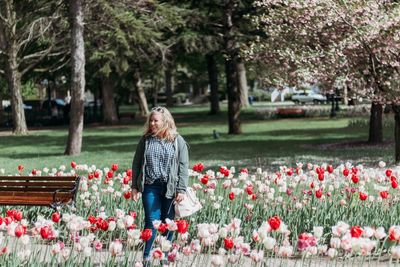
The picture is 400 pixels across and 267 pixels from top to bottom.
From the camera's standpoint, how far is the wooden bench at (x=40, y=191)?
9648mm

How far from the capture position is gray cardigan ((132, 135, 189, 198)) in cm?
760

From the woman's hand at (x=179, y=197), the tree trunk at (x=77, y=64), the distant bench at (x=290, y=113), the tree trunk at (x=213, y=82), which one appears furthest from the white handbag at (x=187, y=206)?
the tree trunk at (x=213, y=82)

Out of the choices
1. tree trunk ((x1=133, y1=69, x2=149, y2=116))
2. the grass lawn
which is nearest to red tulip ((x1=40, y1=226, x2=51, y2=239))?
the grass lawn

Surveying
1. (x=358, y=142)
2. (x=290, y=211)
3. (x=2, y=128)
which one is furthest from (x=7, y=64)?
(x=290, y=211)

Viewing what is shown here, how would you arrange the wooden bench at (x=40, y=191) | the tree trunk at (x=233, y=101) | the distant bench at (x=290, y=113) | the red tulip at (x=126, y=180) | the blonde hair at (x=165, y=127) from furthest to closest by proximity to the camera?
the distant bench at (x=290, y=113)
the tree trunk at (x=233, y=101)
the wooden bench at (x=40, y=191)
the red tulip at (x=126, y=180)
the blonde hair at (x=165, y=127)

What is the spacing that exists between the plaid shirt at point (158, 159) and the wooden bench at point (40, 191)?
2.33 meters

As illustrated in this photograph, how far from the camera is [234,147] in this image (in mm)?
25812

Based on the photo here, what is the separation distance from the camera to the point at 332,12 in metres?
17.0

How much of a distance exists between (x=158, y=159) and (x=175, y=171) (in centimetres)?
22

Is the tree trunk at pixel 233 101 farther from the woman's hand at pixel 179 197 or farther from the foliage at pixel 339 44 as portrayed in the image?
the woman's hand at pixel 179 197

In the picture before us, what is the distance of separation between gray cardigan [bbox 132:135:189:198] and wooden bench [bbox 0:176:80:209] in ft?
7.19

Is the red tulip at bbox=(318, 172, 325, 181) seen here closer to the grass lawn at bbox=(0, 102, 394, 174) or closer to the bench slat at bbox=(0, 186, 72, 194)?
the bench slat at bbox=(0, 186, 72, 194)

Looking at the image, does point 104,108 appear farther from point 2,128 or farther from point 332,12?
point 332,12

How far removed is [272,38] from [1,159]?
10553 millimetres
